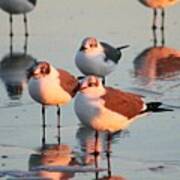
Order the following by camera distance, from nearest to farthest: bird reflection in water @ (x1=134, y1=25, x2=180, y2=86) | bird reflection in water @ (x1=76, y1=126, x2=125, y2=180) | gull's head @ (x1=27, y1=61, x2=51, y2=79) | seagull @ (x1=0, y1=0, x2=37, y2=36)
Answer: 1. bird reflection in water @ (x1=76, y1=126, x2=125, y2=180)
2. gull's head @ (x1=27, y1=61, x2=51, y2=79)
3. bird reflection in water @ (x1=134, y1=25, x2=180, y2=86)
4. seagull @ (x1=0, y1=0, x2=37, y2=36)

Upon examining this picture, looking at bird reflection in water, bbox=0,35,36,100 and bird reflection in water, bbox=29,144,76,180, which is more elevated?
bird reflection in water, bbox=0,35,36,100

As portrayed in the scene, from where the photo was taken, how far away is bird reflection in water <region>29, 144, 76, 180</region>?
8.91 metres

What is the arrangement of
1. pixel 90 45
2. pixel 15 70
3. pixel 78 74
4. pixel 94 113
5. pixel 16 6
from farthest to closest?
pixel 16 6, pixel 15 70, pixel 78 74, pixel 90 45, pixel 94 113

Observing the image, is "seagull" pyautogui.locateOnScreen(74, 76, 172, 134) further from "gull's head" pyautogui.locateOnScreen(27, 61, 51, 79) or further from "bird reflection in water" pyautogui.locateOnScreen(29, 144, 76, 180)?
"gull's head" pyautogui.locateOnScreen(27, 61, 51, 79)

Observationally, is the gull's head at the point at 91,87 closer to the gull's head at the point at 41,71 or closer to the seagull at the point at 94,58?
the gull's head at the point at 41,71

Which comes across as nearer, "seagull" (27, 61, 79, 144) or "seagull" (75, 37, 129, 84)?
"seagull" (27, 61, 79, 144)

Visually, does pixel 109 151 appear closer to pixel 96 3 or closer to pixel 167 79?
pixel 167 79

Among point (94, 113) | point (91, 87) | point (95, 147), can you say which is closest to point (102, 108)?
point (94, 113)

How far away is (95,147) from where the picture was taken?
32.6 ft

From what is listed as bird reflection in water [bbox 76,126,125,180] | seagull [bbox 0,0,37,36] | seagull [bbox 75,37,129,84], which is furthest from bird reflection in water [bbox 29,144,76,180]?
seagull [bbox 0,0,37,36]

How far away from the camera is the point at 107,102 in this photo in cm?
973

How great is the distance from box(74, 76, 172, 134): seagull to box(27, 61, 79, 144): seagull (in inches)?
33.9

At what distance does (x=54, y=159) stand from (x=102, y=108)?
2.19 feet

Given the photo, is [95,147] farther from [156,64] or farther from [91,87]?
[156,64]
